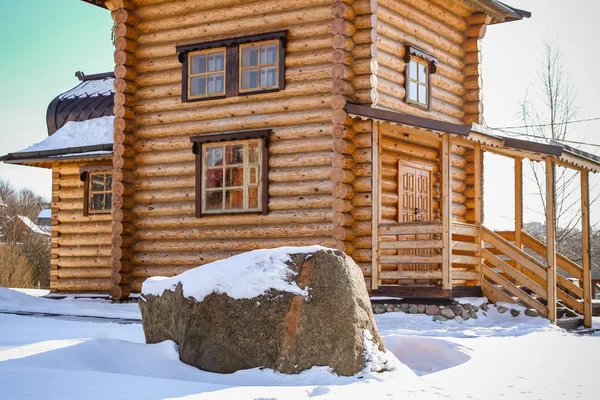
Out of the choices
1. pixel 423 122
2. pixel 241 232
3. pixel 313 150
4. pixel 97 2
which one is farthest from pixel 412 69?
pixel 97 2

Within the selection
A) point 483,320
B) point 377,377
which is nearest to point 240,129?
point 483,320

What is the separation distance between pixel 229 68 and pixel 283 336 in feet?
31.1

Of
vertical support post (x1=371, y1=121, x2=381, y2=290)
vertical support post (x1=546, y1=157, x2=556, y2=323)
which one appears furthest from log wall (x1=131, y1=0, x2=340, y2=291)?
vertical support post (x1=546, y1=157, x2=556, y2=323)

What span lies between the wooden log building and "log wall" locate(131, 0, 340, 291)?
Result: 30mm

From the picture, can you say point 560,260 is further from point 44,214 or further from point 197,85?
point 44,214

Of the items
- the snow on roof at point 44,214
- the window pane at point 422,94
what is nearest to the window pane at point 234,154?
the window pane at point 422,94

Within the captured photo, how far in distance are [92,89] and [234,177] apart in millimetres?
7552

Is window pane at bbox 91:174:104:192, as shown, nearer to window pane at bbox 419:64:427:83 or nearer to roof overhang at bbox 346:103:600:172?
roof overhang at bbox 346:103:600:172

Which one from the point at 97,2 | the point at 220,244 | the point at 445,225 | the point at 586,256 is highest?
the point at 97,2

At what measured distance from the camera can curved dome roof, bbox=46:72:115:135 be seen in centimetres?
1955

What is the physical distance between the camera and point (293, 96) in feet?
47.5

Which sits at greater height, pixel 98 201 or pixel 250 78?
pixel 250 78

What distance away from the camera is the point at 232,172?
49.3 feet

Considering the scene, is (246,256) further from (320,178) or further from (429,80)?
(429,80)
